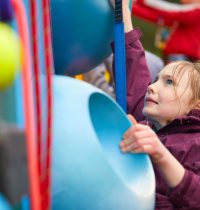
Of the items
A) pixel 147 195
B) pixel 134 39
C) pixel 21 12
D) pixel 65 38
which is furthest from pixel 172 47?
pixel 21 12

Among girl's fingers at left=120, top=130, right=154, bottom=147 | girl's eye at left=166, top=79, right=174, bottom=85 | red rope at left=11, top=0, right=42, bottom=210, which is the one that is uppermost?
red rope at left=11, top=0, right=42, bottom=210

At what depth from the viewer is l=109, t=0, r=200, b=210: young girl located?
3.57 ft

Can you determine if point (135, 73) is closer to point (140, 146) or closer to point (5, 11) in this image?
point (140, 146)

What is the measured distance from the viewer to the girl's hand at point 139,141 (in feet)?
3.43

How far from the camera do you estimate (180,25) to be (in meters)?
3.63

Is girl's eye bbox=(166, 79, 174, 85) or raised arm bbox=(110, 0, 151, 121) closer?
girl's eye bbox=(166, 79, 174, 85)

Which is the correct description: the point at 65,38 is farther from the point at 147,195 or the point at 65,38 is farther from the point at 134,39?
the point at 147,195

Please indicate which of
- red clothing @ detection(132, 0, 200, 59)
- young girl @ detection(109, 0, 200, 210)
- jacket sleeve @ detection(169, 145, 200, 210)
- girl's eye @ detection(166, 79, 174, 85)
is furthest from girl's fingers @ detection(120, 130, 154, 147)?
red clothing @ detection(132, 0, 200, 59)

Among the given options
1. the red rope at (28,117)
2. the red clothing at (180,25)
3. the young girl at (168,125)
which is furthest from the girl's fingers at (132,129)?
the red clothing at (180,25)

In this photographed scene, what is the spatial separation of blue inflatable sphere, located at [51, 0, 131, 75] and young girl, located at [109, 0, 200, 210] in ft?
0.41

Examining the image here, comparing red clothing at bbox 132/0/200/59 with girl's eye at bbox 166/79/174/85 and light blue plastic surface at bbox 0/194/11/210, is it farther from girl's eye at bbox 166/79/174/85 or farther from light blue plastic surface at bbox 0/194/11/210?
light blue plastic surface at bbox 0/194/11/210

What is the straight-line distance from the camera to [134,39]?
1437 millimetres

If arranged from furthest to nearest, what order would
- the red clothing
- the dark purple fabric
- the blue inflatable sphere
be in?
the red clothing → the blue inflatable sphere → the dark purple fabric

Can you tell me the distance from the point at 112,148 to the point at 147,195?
10 cm
